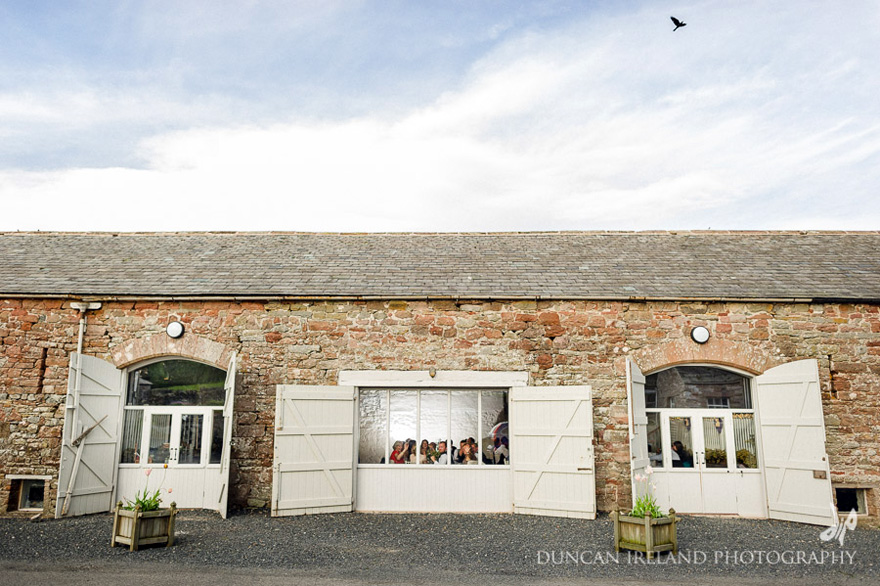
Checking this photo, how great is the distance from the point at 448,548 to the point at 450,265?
5554 mm

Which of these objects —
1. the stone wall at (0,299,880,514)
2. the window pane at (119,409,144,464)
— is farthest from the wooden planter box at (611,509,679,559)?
the window pane at (119,409,144,464)

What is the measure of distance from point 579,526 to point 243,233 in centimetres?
945

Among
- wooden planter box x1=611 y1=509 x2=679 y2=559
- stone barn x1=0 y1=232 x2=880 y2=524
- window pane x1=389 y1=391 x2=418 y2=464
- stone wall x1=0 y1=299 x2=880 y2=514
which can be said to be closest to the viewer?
wooden planter box x1=611 y1=509 x2=679 y2=559

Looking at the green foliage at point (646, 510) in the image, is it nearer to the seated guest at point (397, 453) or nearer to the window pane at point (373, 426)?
the seated guest at point (397, 453)

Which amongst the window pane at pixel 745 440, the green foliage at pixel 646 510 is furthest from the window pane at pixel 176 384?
the window pane at pixel 745 440

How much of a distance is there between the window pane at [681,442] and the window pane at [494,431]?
2759 mm

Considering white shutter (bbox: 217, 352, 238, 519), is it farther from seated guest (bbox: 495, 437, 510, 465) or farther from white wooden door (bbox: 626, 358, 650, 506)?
white wooden door (bbox: 626, 358, 650, 506)

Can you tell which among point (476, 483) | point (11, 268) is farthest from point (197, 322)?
point (476, 483)

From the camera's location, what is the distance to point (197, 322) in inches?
394

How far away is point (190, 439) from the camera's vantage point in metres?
9.95

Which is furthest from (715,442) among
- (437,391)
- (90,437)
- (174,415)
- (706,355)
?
(90,437)

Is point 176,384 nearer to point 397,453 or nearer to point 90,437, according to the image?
point 90,437

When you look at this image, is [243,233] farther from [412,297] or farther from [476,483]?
[476,483]

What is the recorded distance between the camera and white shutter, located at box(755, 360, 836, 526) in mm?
8680
